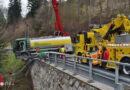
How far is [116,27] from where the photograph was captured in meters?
11.0

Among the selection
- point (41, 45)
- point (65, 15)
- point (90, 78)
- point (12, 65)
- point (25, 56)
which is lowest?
point (12, 65)

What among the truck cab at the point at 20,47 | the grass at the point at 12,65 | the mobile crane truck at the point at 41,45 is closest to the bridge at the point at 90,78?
the mobile crane truck at the point at 41,45

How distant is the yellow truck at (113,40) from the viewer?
355 inches

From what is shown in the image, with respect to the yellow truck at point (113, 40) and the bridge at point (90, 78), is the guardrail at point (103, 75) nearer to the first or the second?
the bridge at point (90, 78)

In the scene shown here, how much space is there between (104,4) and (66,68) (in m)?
30.4

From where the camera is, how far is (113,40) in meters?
11.1

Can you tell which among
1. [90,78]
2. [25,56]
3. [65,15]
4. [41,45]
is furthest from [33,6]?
[90,78]

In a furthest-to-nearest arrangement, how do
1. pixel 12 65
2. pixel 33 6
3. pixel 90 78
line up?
pixel 33 6, pixel 12 65, pixel 90 78

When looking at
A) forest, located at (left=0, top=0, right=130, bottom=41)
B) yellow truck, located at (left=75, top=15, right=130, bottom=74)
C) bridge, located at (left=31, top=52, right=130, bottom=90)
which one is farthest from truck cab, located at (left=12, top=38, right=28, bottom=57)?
bridge, located at (left=31, top=52, right=130, bottom=90)

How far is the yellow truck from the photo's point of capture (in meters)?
9.01

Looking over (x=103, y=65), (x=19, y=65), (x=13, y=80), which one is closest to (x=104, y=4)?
(x=19, y=65)

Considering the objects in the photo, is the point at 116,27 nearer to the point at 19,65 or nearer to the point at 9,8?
the point at 19,65

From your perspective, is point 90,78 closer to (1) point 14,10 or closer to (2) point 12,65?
(2) point 12,65

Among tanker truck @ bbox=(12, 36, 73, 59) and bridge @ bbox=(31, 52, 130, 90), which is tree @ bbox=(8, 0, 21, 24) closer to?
tanker truck @ bbox=(12, 36, 73, 59)
